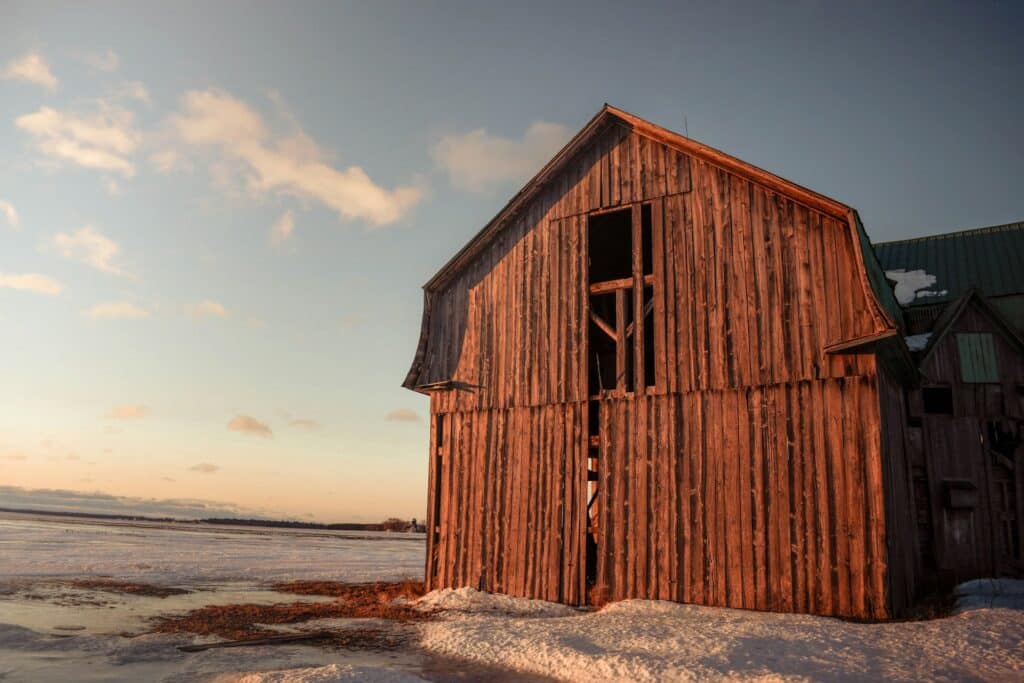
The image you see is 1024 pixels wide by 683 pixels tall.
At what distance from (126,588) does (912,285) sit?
23847 mm

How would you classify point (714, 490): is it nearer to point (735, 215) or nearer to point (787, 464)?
point (787, 464)

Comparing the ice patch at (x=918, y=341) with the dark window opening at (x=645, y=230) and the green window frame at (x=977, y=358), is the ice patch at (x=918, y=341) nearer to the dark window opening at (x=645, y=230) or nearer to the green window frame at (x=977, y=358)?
the green window frame at (x=977, y=358)

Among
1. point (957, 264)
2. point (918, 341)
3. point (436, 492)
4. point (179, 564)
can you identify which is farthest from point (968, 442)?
point (179, 564)

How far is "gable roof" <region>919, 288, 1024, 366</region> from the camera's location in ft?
58.5

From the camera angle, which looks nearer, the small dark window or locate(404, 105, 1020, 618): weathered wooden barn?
locate(404, 105, 1020, 618): weathered wooden barn

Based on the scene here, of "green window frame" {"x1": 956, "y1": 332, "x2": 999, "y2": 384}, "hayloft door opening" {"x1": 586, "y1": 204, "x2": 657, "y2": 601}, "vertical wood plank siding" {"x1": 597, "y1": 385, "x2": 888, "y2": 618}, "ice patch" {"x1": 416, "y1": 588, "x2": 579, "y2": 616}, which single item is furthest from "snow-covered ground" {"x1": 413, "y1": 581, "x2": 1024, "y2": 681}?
"green window frame" {"x1": 956, "y1": 332, "x2": 999, "y2": 384}

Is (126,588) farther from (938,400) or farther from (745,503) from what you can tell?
(938,400)

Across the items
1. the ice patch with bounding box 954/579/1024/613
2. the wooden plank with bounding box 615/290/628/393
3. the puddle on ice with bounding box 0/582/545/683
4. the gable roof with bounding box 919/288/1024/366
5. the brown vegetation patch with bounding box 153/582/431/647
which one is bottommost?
the brown vegetation patch with bounding box 153/582/431/647

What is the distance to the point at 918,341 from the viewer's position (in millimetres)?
18125

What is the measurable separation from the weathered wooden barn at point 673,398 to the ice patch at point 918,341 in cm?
150

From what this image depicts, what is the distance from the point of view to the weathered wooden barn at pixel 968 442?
54.4ft

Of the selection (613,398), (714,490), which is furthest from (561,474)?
(714,490)

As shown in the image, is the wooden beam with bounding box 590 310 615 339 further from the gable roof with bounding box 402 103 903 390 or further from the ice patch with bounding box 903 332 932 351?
the ice patch with bounding box 903 332 932 351

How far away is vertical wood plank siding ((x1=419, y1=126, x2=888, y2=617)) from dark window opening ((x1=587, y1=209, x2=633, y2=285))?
144 centimetres
